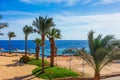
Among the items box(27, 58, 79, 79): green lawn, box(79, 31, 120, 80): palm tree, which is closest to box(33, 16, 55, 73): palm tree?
box(27, 58, 79, 79): green lawn

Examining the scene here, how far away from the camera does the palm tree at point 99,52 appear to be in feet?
80.0

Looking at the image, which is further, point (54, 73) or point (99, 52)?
point (54, 73)

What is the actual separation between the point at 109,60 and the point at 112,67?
953 inches

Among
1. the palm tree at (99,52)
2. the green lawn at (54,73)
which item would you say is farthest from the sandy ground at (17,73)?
the palm tree at (99,52)

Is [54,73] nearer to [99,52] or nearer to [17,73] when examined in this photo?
[17,73]

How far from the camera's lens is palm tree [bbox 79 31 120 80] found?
24.4 meters

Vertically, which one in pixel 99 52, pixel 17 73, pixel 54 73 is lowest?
pixel 17 73

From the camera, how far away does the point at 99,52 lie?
24.4 metres

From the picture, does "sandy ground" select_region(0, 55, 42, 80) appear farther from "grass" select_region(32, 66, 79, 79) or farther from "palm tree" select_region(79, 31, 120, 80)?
"palm tree" select_region(79, 31, 120, 80)

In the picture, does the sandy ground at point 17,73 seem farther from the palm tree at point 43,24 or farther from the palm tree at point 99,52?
the palm tree at point 99,52

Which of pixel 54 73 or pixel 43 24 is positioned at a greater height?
pixel 43 24

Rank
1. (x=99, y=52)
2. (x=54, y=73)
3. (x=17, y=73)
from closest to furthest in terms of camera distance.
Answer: (x=99, y=52)
(x=54, y=73)
(x=17, y=73)

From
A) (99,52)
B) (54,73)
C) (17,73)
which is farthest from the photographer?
(17,73)

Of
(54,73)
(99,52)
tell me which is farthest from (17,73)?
(99,52)
